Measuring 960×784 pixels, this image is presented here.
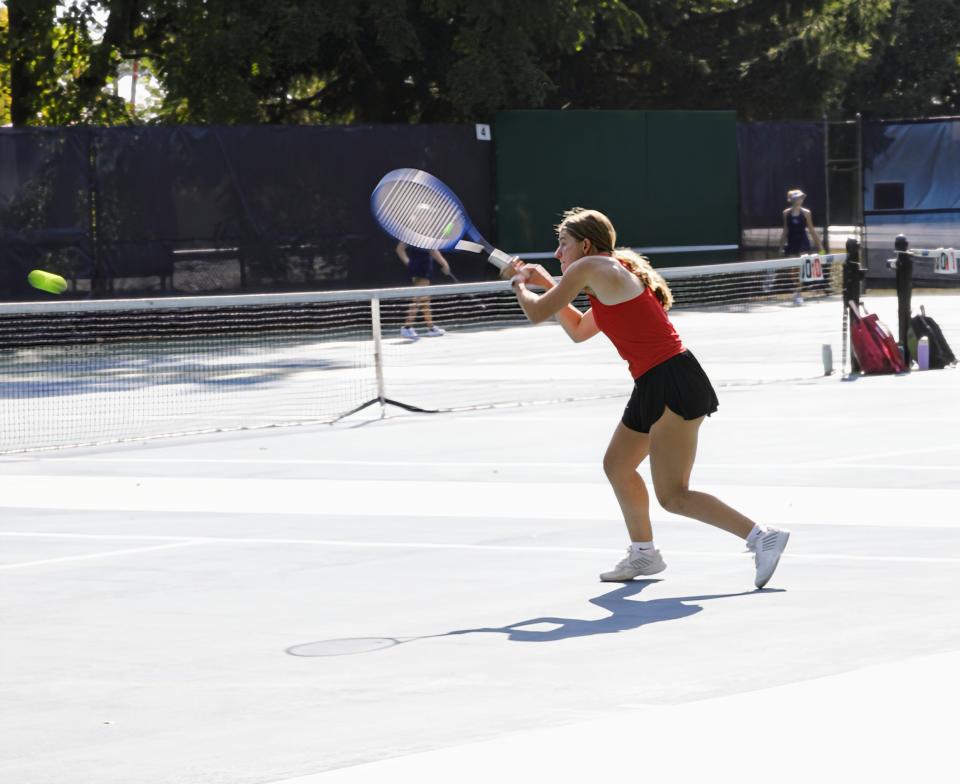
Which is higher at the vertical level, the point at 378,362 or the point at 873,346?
the point at 378,362

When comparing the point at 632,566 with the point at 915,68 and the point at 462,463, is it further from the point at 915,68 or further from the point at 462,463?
the point at 915,68


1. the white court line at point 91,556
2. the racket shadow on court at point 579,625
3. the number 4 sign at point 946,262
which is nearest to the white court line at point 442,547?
the white court line at point 91,556

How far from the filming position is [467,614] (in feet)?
24.9

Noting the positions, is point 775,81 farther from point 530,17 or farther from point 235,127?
point 235,127

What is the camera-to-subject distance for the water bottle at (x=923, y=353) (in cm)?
1806

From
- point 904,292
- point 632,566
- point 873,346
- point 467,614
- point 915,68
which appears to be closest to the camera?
point 467,614

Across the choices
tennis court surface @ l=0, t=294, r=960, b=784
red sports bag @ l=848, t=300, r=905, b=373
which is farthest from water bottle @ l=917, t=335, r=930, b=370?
tennis court surface @ l=0, t=294, r=960, b=784

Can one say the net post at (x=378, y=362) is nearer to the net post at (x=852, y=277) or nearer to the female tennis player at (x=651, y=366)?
the net post at (x=852, y=277)

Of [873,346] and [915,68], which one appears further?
[915,68]

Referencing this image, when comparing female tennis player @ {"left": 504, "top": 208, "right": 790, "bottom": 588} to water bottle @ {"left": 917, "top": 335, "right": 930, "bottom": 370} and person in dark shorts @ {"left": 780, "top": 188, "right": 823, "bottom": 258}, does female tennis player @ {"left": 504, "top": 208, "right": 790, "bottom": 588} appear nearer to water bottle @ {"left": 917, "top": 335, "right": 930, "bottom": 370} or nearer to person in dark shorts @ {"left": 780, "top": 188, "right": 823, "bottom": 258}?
water bottle @ {"left": 917, "top": 335, "right": 930, "bottom": 370}

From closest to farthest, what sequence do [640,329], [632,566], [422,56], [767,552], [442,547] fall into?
[767,552], [640,329], [632,566], [442,547], [422,56]

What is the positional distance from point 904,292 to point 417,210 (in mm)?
9991

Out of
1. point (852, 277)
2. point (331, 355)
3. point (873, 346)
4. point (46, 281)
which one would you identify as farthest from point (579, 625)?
point (331, 355)

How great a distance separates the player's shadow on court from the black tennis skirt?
2.48ft
